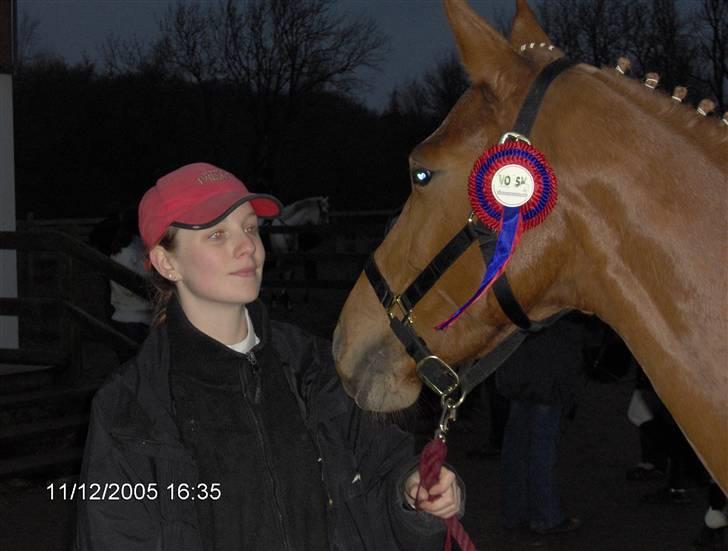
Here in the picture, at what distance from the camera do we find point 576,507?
6.30 m

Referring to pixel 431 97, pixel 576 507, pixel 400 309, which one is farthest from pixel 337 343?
pixel 431 97

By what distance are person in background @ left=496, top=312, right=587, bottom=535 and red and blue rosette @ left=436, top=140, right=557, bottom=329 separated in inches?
123

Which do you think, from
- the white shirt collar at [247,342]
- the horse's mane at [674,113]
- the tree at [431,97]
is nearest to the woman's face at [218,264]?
the white shirt collar at [247,342]

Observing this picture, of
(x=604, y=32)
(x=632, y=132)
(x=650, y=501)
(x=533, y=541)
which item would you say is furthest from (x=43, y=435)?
(x=604, y=32)

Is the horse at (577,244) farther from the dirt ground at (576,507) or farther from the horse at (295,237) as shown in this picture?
the horse at (295,237)

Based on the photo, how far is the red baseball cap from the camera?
227cm

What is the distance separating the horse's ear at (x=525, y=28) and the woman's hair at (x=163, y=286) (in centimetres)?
104

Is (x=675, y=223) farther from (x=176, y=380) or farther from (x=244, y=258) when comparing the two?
(x=176, y=380)

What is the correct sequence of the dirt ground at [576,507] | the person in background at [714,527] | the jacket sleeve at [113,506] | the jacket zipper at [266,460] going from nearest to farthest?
the jacket sleeve at [113,506], the jacket zipper at [266,460], the person in background at [714,527], the dirt ground at [576,507]

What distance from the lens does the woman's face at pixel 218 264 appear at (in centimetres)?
226

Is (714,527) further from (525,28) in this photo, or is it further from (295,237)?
(295,237)

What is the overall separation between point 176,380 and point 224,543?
0.39 metres

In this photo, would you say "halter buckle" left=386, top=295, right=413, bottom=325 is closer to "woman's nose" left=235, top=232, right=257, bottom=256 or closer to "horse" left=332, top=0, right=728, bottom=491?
"horse" left=332, top=0, right=728, bottom=491

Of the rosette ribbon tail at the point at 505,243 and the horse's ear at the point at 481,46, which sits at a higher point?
the horse's ear at the point at 481,46
